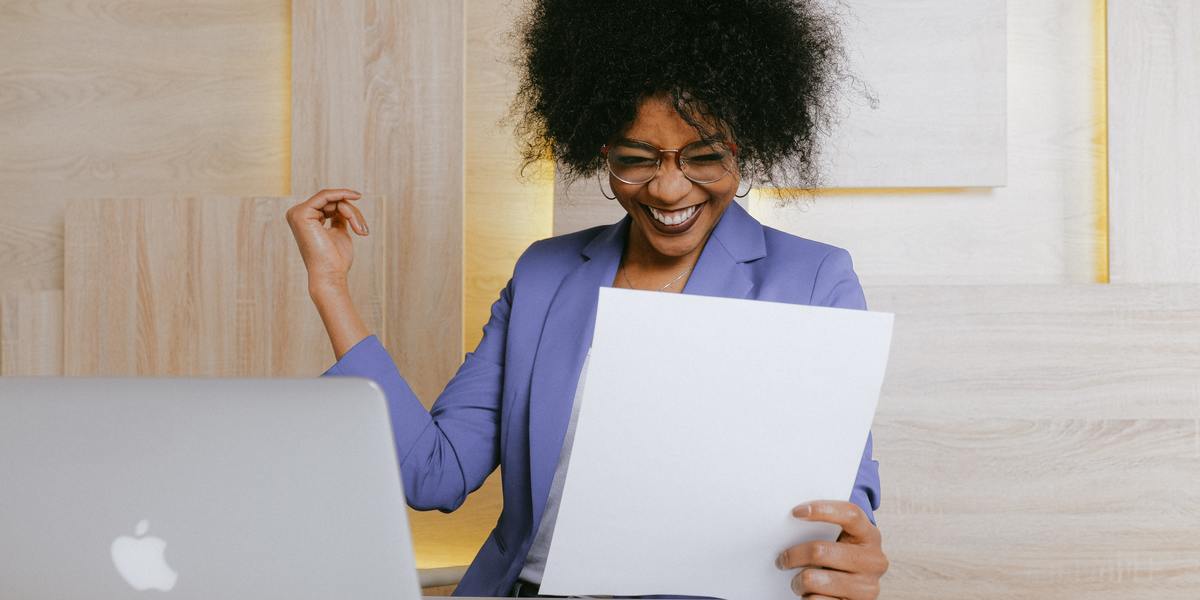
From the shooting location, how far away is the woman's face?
4.61ft

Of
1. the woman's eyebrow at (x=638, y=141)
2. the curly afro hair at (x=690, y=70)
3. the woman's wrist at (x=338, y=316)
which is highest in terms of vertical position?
the curly afro hair at (x=690, y=70)

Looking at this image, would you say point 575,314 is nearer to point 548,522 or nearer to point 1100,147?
point 548,522

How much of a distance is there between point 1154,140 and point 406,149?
1.74 metres

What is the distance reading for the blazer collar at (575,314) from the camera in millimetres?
1428

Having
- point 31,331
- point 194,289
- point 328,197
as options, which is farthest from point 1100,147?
point 31,331

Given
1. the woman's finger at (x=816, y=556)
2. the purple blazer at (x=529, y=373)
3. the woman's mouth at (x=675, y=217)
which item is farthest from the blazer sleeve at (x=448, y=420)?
the woman's finger at (x=816, y=556)

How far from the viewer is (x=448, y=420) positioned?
152 centimetres

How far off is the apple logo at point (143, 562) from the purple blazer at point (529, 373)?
72 centimetres

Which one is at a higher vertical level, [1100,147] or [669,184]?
[1100,147]

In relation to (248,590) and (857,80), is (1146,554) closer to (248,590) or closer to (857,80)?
(857,80)

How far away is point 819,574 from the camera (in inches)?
Answer: 38.9

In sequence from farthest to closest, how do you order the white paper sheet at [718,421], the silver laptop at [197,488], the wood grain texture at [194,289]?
the wood grain texture at [194,289] → the white paper sheet at [718,421] → the silver laptop at [197,488]

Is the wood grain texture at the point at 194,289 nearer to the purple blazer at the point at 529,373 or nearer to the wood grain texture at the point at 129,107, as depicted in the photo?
the wood grain texture at the point at 129,107

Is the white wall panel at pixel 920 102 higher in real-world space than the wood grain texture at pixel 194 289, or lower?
higher
